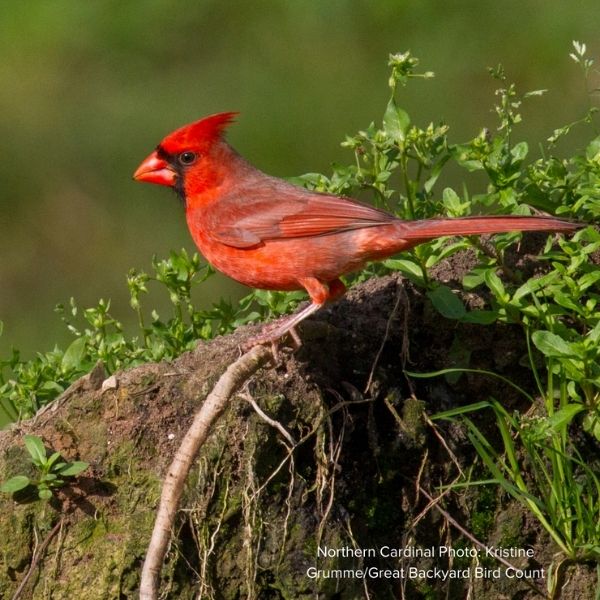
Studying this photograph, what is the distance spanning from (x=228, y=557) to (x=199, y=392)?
0.46m

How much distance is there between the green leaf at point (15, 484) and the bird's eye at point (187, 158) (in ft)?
4.65

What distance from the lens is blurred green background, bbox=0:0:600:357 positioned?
6.67 metres

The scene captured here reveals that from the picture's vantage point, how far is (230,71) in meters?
7.39

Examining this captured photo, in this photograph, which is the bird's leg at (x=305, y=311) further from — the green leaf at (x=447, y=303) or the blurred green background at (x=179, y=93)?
the blurred green background at (x=179, y=93)

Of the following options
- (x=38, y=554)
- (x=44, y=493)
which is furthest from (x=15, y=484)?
(x=38, y=554)

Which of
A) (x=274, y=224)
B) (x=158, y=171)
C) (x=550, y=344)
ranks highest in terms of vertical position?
(x=158, y=171)

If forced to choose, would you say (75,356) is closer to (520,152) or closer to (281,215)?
(281,215)

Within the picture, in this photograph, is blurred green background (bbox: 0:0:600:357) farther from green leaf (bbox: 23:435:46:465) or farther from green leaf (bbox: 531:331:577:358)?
green leaf (bbox: 531:331:577:358)

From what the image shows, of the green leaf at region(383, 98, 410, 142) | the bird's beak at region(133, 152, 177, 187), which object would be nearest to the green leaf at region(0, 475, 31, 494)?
the bird's beak at region(133, 152, 177, 187)

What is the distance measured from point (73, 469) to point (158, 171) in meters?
1.37

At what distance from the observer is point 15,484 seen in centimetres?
352

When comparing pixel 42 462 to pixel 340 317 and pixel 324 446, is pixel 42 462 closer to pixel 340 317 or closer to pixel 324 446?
pixel 324 446

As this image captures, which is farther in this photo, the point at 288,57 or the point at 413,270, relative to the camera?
the point at 288,57

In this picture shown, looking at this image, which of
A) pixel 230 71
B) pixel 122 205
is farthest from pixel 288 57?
pixel 122 205
